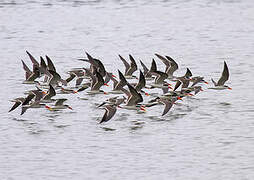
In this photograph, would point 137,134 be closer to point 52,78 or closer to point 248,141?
point 248,141

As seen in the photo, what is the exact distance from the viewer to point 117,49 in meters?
46.3

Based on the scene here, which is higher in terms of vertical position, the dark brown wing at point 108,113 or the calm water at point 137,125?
the dark brown wing at point 108,113

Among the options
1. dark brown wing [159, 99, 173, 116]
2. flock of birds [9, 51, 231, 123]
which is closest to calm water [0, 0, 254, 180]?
dark brown wing [159, 99, 173, 116]

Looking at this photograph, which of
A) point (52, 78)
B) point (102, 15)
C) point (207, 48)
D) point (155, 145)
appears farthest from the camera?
point (102, 15)

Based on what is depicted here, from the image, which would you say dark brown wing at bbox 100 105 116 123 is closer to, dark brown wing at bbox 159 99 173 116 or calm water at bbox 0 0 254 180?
calm water at bbox 0 0 254 180

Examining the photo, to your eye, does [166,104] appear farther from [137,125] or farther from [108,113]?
[108,113]

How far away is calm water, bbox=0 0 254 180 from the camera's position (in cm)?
2122

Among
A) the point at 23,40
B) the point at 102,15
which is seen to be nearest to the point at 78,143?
the point at 23,40

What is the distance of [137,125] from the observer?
25875 mm

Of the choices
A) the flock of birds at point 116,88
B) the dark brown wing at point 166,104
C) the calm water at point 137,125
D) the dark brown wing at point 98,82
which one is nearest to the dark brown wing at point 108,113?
the flock of birds at point 116,88

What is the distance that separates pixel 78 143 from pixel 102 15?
4042cm

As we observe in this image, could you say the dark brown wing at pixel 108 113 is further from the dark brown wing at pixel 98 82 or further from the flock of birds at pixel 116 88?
the dark brown wing at pixel 98 82

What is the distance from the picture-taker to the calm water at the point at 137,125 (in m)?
21.2

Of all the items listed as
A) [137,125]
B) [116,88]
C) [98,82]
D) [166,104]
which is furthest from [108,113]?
[98,82]
